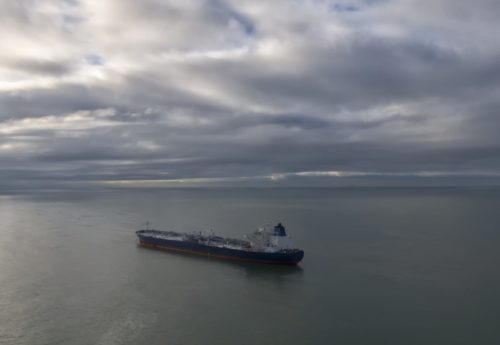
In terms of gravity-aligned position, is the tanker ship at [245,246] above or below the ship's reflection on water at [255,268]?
above

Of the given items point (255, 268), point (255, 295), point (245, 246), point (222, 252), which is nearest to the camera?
point (255, 295)

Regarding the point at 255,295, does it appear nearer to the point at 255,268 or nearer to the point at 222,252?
the point at 255,268

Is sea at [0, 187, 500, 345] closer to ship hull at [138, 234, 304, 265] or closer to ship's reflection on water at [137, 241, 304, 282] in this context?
ship's reflection on water at [137, 241, 304, 282]

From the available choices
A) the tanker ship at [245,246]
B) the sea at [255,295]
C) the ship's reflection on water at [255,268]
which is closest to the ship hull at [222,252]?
the tanker ship at [245,246]

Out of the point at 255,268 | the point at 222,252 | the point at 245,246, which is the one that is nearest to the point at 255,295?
the point at 255,268

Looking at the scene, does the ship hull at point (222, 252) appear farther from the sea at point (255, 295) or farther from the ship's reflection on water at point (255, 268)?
the sea at point (255, 295)

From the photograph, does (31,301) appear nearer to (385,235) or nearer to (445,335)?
(445,335)

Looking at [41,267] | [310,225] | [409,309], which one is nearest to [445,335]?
[409,309]

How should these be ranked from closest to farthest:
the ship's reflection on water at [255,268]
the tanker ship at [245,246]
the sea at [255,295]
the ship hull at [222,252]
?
1. the sea at [255,295]
2. the ship's reflection on water at [255,268]
3. the ship hull at [222,252]
4. the tanker ship at [245,246]

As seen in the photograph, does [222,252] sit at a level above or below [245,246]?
below
